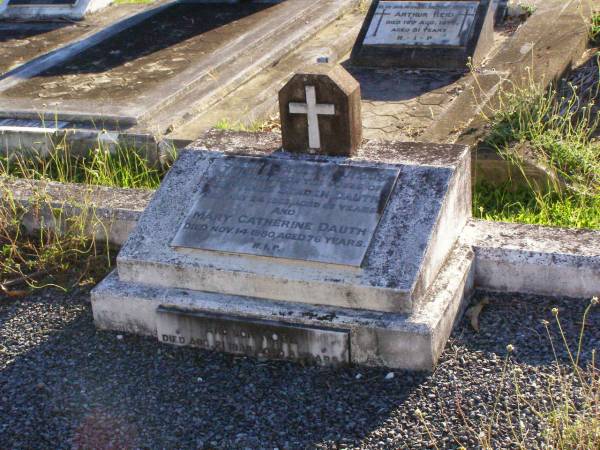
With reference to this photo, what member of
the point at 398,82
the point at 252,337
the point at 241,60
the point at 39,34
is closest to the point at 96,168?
the point at 241,60

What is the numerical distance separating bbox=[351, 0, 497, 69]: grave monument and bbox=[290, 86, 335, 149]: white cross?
10.2 ft

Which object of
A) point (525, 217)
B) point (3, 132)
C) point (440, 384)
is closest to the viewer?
point (440, 384)

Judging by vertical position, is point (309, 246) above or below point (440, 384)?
above

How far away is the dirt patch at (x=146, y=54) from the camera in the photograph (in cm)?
663

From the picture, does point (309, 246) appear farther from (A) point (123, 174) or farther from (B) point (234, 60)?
(B) point (234, 60)

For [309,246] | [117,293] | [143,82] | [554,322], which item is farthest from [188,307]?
[143,82]

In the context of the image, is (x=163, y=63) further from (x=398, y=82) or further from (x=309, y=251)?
(x=309, y=251)

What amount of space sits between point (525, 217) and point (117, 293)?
A: 2099 mm

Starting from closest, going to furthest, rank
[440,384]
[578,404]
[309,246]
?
[578,404] < [440,384] < [309,246]

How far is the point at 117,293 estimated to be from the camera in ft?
13.1

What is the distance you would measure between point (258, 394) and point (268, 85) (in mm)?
3589

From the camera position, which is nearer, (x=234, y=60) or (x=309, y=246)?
(x=309, y=246)

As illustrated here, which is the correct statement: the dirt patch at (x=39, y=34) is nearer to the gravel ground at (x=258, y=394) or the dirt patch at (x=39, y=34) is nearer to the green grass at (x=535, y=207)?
the gravel ground at (x=258, y=394)

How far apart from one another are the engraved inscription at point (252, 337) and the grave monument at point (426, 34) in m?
3.74
